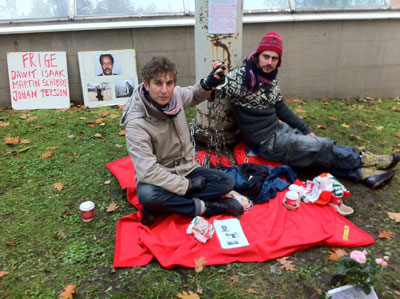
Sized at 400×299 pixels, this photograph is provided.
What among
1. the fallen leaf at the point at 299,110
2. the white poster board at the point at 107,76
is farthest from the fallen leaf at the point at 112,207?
the fallen leaf at the point at 299,110

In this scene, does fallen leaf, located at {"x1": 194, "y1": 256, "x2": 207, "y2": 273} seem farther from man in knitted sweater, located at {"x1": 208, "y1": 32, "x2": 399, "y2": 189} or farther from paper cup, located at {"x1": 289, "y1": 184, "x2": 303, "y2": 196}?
man in knitted sweater, located at {"x1": 208, "y1": 32, "x2": 399, "y2": 189}

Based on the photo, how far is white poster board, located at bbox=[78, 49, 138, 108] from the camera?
584 centimetres

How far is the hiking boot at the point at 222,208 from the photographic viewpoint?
2.92m

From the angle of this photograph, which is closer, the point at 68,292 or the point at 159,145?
the point at 68,292

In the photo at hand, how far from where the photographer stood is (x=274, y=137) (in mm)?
3648

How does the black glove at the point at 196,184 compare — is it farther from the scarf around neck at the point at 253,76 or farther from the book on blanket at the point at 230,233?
the scarf around neck at the point at 253,76

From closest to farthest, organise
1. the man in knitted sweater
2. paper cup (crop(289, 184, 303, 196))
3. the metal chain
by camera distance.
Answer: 1. paper cup (crop(289, 184, 303, 196))
2. the metal chain
3. the man in knitted sweater

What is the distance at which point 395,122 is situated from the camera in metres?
5.25

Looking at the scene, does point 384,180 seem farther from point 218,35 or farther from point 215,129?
point 218,35

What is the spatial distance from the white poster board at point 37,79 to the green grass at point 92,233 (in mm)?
1029

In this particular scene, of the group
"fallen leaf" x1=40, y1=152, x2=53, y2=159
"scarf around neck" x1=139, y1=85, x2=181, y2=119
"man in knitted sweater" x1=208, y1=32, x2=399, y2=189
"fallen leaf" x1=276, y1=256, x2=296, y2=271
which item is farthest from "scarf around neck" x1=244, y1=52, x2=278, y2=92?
"fallen leaf" x1=40, y1=152, x2=53, y2=159

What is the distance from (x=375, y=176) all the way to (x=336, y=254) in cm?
132

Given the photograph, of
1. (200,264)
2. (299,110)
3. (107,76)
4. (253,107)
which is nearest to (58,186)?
(200,264)

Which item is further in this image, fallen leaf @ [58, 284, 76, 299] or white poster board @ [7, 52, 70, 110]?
white poster board @ [7, 52, 70, 110]
